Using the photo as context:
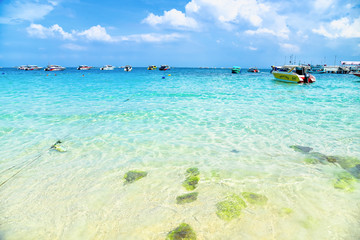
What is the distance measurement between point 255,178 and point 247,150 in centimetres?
183

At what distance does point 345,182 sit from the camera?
4.84m

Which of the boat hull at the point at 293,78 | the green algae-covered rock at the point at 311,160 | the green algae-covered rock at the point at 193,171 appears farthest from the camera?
the boat hull at the point at 293,78

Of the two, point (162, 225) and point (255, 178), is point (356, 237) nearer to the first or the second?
point (255, 178)

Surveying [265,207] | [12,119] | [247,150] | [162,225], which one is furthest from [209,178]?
[12,119]

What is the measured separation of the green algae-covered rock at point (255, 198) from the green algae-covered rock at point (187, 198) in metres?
1.03

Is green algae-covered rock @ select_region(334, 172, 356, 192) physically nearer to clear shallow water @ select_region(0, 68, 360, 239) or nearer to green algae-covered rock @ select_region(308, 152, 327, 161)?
clear shallow water @ select_region(0, 68, 360, 239)

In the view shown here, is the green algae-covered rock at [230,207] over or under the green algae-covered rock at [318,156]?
under

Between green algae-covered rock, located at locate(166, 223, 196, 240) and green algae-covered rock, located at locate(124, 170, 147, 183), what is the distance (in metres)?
1.99

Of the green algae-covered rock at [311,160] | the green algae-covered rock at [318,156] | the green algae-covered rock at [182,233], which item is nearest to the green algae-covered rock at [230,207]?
the green algae-covered rock at [182,233]

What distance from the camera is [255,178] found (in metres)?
5.05

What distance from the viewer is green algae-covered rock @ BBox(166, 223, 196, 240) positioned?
130 inches

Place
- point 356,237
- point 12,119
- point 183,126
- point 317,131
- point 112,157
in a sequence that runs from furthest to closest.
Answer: point 12,119, point 183,126, point 317,131, point 112,157, point 356,237

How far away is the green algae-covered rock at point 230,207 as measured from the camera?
12.4 feet

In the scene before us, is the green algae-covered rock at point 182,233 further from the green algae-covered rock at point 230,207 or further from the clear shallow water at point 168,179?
the green algae-covered rock at point 230,207
